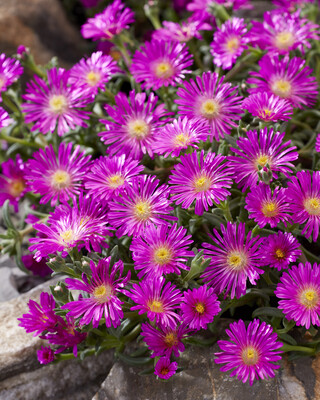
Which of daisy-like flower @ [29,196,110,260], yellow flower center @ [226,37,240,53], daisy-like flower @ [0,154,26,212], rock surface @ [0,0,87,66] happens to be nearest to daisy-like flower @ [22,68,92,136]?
daisy-like flower @ [0,154,26,212]

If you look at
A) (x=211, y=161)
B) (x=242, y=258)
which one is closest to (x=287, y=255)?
(x=242, y=258)

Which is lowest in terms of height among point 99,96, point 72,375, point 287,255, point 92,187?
point 72,375

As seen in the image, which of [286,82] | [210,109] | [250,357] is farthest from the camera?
[286,82]

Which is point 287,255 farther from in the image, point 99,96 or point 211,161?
point 99,96

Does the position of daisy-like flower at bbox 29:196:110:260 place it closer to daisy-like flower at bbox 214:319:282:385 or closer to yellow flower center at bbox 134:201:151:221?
yellow flower center at bbox 134:201:151:221

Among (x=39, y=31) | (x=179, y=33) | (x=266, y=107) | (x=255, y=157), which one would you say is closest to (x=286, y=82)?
(x=266, y=107)

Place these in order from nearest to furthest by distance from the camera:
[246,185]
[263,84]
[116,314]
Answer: [116,314]
[246,185]
[263,84]

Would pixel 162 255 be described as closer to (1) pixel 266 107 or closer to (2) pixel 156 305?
(2) pixel 156 305

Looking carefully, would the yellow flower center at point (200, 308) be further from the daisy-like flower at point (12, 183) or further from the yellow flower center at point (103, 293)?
the daisy-like flower at point (12, 183)

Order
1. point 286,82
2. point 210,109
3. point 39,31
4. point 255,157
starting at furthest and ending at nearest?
1. point 39,31
2. point 286,82
3. point 210,109
4. point 255,157
